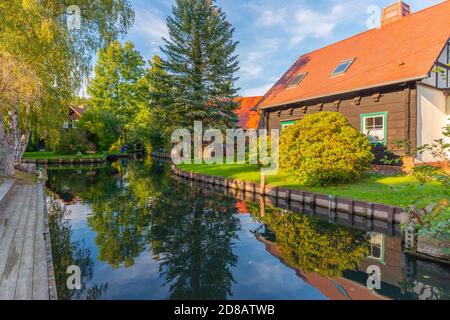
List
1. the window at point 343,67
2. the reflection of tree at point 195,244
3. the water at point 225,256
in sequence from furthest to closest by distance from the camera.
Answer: the window at point 343,67 < the reflection of tree at point 195,244 < the water at point 225,256

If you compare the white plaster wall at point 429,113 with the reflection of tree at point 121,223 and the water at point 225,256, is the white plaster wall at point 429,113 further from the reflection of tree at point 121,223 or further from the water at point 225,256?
the reflection of tree at point 121,223

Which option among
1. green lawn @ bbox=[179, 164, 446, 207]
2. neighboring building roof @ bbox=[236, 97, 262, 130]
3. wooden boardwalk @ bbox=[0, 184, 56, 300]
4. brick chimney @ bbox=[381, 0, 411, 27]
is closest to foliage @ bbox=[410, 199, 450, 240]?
green lawn @ bbox=[179, 164, 446, 207]

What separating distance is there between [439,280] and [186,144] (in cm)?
2135

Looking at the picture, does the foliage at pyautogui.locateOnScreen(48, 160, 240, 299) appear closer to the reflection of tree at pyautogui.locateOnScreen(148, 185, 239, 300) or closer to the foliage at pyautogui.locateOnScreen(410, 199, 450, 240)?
the reflection of tree at pyautogui.locateOnScreen(148, 185, 239, 300)

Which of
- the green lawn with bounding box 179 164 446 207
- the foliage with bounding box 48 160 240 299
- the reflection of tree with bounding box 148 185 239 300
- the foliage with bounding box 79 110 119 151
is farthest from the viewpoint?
the foliage with bounding box 79 110 119 151

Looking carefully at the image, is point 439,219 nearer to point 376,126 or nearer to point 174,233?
point 174,233

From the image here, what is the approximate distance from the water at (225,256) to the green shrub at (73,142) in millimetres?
26318

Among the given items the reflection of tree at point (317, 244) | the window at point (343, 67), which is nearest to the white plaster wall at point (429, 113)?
the window at point (343, 67)

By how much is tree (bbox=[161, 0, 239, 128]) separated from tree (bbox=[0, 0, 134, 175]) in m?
7.61

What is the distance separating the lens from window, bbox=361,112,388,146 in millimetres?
13812

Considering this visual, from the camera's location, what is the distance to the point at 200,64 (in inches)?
947

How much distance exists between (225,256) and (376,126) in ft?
37.4

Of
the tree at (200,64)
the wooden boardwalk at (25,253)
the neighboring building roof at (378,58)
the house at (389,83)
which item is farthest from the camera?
the tree at (200,64)

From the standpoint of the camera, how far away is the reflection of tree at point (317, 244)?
6.17 m
